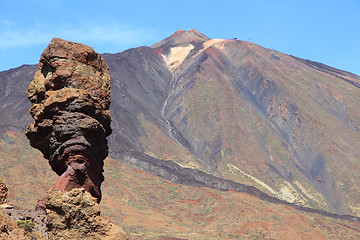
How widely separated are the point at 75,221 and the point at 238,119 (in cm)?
11207

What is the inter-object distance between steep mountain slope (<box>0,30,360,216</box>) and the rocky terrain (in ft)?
1.10

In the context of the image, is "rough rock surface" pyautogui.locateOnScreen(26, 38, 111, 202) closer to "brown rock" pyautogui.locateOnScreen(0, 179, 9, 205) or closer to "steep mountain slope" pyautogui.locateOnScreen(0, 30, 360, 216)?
"brown rock" pyautogui.locateOnScreen(0, 179, 9, 205)

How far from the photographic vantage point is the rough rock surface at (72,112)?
16.7m

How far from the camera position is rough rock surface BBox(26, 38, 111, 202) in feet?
54.7

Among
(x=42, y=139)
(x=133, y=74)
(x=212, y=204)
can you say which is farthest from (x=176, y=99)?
(x=42, y=139)

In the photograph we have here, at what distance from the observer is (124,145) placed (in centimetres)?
9812

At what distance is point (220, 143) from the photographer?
386 ft

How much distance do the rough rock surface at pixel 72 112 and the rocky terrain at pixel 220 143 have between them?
111ft

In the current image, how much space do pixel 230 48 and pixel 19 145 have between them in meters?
111

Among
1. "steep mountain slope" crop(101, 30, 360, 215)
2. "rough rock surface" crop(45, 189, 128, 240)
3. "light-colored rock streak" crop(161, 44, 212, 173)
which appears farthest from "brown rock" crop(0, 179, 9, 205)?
"light-colored rock streak" crop(161, 44, 212, 173)

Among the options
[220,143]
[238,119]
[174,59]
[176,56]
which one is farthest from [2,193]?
[176,56]

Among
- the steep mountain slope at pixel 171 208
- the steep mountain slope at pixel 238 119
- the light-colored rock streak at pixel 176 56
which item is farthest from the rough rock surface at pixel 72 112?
the light-colored rock streak at pixel 176 56

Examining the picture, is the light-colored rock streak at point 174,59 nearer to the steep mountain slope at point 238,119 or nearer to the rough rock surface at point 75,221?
the steep mountain slope at point 238,119

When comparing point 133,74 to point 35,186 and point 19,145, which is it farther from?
point 35,186
